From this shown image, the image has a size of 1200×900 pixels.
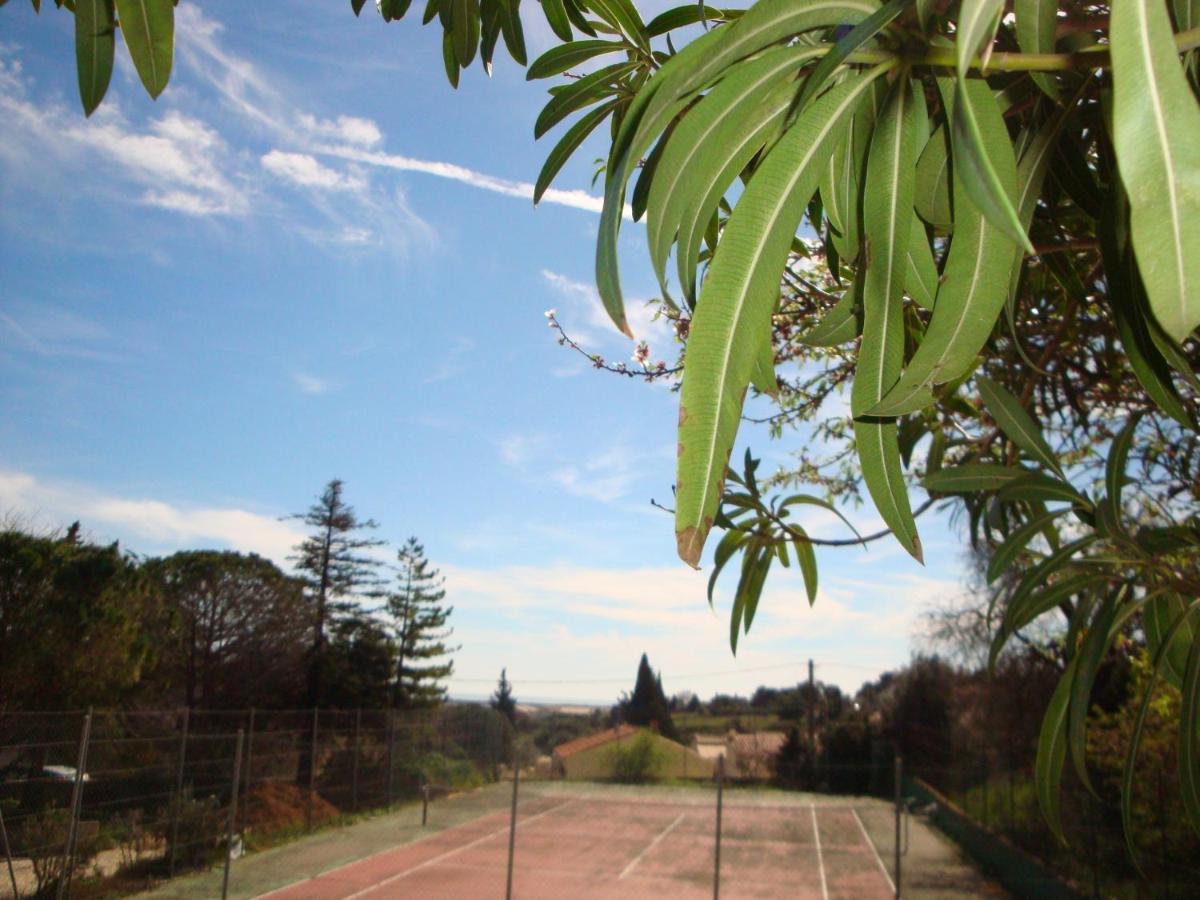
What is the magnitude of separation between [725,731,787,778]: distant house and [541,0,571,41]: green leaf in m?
22.3

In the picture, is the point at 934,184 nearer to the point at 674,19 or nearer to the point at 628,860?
the point at 674,19

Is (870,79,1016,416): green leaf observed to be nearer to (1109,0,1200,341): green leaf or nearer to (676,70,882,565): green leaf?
(676,70,882,565): green leaf

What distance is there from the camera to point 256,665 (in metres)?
18.6

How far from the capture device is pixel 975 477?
180cm

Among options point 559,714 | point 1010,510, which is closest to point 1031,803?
point 1010,510

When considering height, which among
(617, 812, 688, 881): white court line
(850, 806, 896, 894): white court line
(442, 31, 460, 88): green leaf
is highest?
(442, 31, 460, 88): green leaf

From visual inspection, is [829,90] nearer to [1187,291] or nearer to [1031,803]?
[1187,291]

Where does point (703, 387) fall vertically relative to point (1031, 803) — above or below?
above

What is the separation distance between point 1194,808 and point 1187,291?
109cm

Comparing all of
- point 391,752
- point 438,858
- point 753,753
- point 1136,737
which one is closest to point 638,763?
point 753,753

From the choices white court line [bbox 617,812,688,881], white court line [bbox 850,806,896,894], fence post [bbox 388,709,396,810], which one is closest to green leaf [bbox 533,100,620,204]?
white court line [bbox 850,806,896,894]

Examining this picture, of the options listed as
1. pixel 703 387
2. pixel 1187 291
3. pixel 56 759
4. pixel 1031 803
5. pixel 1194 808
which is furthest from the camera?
pixel 1031 803

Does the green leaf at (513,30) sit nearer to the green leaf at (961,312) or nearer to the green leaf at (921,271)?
the green leaf at (921,271)

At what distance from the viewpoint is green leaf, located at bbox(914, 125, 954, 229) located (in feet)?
3.22
